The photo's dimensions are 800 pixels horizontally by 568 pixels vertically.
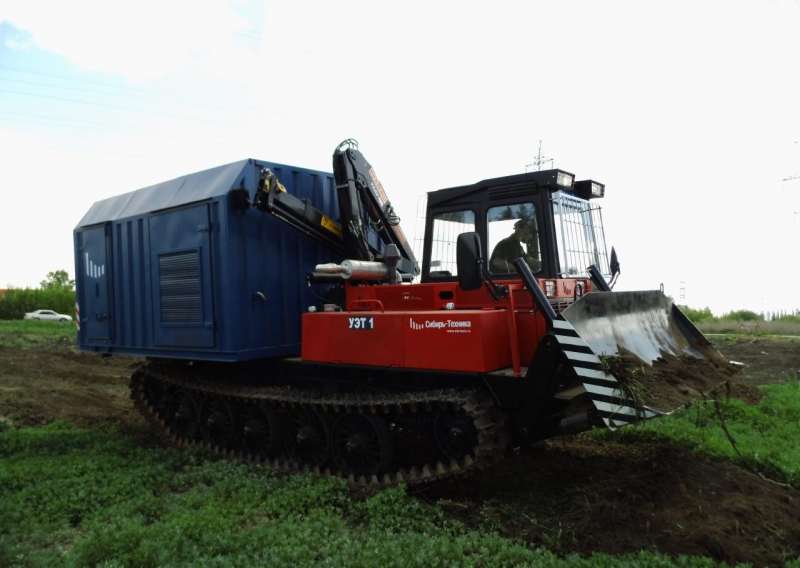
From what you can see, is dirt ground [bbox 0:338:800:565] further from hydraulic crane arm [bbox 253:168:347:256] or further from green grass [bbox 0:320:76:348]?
green grass [bbox 0:320:76:348]

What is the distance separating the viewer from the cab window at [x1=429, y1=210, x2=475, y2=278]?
6.53 m

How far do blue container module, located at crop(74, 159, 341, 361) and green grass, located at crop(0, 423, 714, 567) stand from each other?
149 cm

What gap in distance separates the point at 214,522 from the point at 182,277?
11.2 ft

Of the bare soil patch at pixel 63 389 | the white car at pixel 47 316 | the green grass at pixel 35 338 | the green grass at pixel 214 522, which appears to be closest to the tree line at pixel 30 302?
the white car at pixel 47 316

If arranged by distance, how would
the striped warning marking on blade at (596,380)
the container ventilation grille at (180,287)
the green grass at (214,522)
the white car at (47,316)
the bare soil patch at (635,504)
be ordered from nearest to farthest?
1. the green grass at (214,522)
2. the bare soil patch at (635,504)
3. the striped warning marking on blade at (596,380)
4. the container ventilation grille at (180,287)
5. the white car at (47,316)

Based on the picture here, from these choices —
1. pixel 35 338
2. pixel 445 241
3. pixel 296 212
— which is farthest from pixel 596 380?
pixel 35 338

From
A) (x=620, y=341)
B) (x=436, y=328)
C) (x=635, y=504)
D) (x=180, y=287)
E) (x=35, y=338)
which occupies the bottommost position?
(x=635, y=504)

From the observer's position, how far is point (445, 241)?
661 centimetres

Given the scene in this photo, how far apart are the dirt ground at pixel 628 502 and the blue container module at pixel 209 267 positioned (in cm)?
282

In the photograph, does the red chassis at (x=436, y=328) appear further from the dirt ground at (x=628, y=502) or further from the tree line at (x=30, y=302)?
the tree line at (x=30, y=302)

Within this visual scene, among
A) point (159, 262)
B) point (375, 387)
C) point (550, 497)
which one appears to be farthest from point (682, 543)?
point (159, 262)

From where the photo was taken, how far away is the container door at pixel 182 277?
7359mm

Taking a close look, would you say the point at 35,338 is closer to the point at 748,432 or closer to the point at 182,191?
the point at 182,191

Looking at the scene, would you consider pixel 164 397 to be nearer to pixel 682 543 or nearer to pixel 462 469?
pixel 462 469
